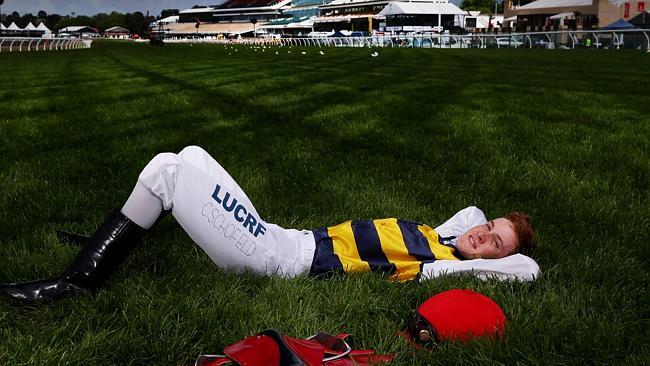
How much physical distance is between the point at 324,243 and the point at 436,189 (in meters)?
1.81

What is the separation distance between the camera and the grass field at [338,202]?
252cm

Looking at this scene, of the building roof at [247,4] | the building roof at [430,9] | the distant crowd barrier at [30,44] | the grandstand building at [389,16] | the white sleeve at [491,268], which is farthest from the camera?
the building roof at [247,4]

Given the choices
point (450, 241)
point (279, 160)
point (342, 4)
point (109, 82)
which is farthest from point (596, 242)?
point (342, 4)

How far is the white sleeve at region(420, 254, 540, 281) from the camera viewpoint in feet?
10.1

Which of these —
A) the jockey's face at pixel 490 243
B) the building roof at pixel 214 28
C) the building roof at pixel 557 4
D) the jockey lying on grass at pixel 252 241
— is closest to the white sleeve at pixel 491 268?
the jockey lying on grass at pixel 252 241

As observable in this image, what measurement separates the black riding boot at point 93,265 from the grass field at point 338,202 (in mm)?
73

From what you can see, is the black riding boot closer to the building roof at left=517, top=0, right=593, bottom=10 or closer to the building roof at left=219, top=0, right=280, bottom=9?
the building roof at left=517, top=0, right=593, bottom=10

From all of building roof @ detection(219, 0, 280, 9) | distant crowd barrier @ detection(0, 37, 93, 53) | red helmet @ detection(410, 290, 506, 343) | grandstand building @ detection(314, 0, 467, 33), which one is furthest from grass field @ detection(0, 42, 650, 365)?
building roof @ detection(219, 0, 280, 9)

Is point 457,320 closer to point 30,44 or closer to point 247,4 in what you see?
point 30,44

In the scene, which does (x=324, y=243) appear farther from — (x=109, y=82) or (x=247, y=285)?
(x=109, y=82)

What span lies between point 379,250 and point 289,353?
4.17 ft

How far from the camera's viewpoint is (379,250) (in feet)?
10.6

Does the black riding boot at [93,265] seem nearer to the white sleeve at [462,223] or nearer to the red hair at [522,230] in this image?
the white sleeve at [462,223]

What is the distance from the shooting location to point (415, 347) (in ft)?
8.09
